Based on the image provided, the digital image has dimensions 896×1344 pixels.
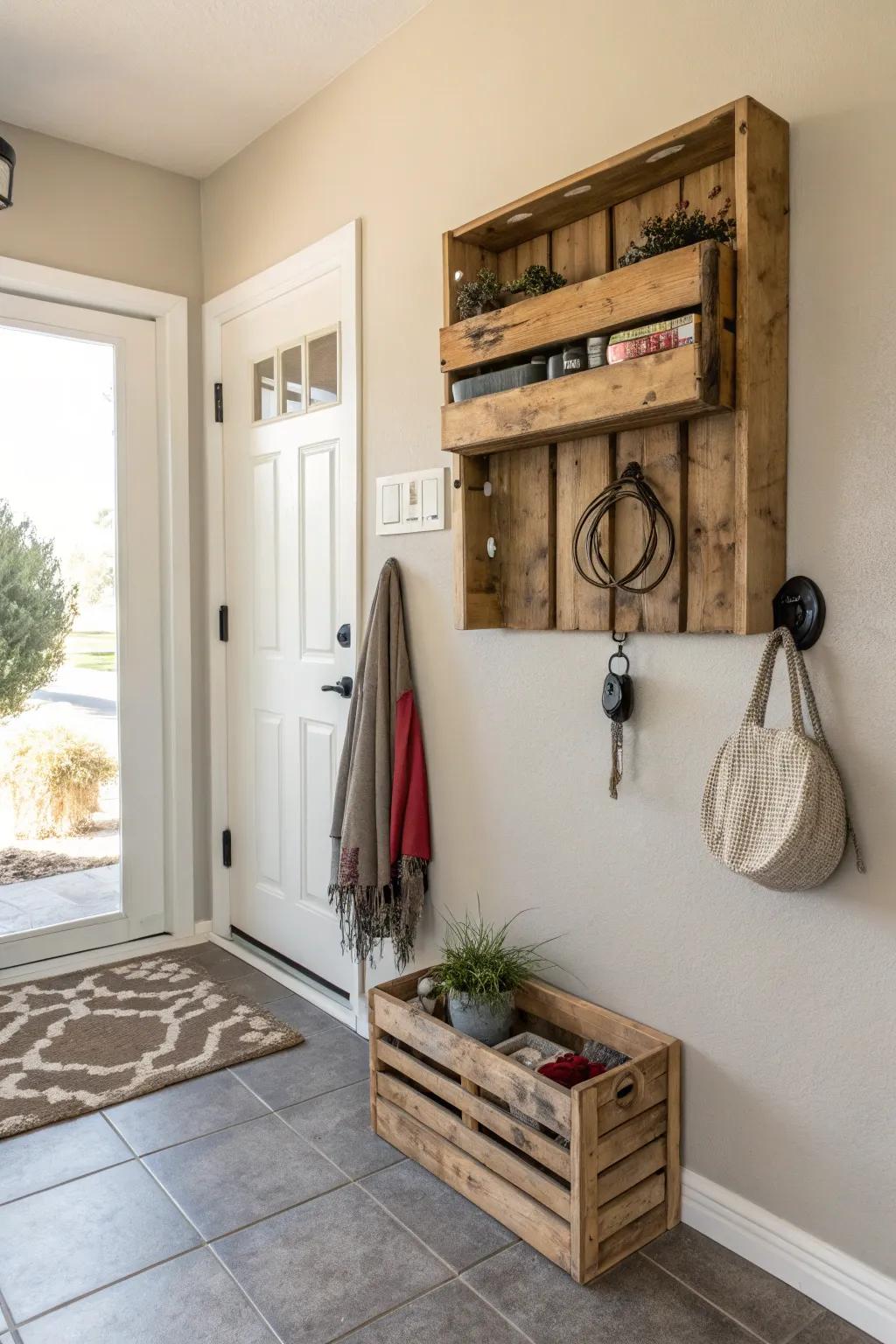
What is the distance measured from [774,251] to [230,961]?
101 inches

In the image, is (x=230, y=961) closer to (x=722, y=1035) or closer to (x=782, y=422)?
(x=722, y=1035)

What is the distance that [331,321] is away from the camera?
2660 mm

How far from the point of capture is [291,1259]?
171 cm

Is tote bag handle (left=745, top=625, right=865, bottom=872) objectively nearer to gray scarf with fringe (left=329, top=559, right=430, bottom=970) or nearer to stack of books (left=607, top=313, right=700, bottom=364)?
stack of books (left=607, top=313, right=700, bottom=364)

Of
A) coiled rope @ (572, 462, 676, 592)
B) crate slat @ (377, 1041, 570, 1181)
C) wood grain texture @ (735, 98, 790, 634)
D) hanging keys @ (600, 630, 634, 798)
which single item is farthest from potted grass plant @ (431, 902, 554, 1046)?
wood grain texture @ (735, 98, 790, 634)

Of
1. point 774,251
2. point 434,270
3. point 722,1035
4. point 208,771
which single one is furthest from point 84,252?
point 722,1035

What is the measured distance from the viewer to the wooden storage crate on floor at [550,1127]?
1.65 meters

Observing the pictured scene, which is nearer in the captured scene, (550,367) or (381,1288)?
(381,1288)

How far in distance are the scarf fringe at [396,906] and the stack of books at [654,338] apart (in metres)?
1.26

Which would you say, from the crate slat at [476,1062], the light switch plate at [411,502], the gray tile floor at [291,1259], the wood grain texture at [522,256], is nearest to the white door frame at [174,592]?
the light switch plate at [411,502]

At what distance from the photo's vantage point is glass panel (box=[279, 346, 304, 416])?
2.82 metres

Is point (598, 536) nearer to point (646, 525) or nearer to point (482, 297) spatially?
point (646, 525)

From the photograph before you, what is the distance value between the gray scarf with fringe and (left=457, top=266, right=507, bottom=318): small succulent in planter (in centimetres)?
69

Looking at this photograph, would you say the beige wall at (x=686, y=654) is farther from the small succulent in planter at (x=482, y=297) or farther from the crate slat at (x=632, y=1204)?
the small succulent in planter at (x=482, y=297)
